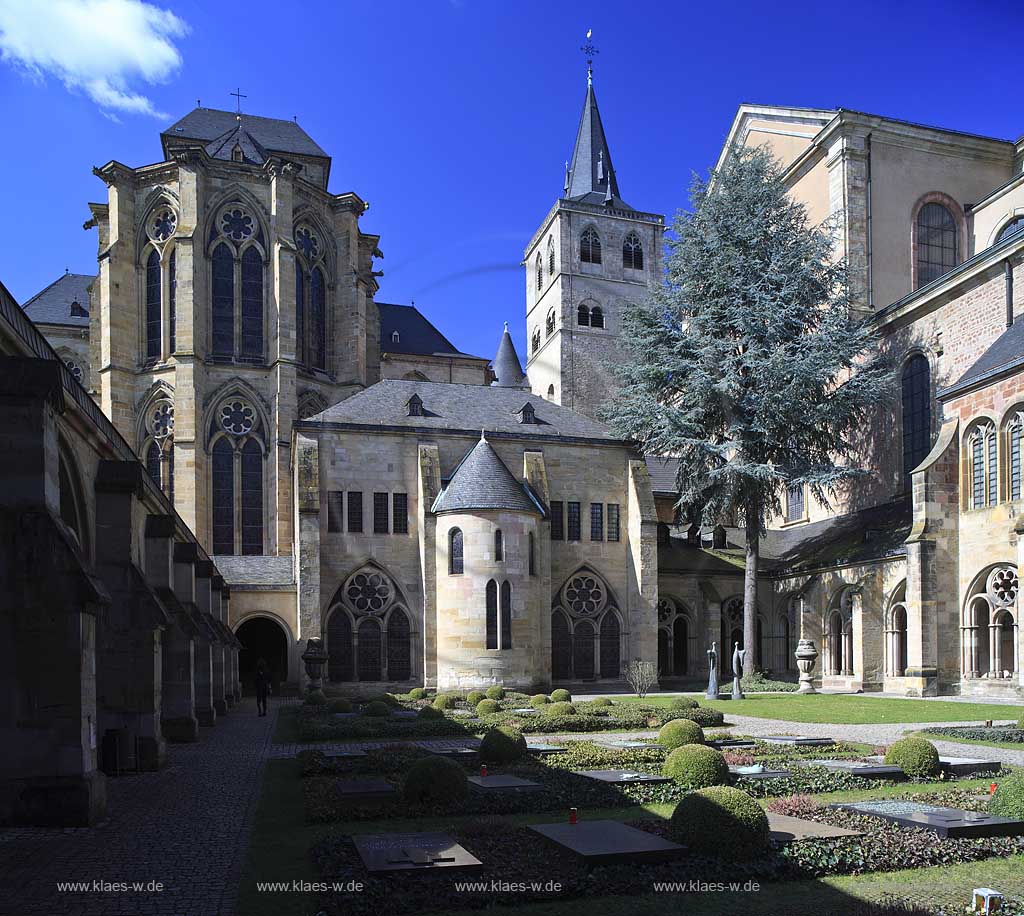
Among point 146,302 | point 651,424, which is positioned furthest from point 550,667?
point 146,302

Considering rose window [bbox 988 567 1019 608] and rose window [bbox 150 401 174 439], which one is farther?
rose window [bbox 150 401 174 439]

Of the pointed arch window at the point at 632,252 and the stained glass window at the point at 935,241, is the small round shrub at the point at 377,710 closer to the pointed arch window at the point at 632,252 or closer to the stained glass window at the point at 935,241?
the stained glass window at the point at 935,241

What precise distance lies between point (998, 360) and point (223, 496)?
31762 mm

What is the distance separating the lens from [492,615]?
38250 millimetres

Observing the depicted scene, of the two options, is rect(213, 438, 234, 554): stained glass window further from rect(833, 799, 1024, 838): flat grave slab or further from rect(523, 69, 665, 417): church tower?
rect(833, 799, 1024, 838): flat grave slab

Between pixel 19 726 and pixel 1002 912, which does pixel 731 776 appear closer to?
pixel 1002 912

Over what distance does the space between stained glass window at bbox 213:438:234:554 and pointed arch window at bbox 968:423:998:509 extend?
1184 inches

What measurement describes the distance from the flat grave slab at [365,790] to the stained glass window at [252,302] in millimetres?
36214

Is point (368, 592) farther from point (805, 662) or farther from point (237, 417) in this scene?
point (805, 662)

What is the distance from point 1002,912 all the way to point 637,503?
35447 mm

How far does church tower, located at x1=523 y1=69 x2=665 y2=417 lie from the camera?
71000 mm

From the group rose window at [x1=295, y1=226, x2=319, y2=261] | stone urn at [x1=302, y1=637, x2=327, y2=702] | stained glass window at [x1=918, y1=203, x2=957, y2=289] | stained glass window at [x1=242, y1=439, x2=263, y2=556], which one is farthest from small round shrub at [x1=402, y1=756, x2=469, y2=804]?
stained glass window at [x1=918, y1=203, x2=957, y2=289]

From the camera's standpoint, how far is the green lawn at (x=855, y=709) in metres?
25.8

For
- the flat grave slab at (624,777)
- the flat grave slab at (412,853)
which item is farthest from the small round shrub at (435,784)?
the flat grave slab at (412,853)
